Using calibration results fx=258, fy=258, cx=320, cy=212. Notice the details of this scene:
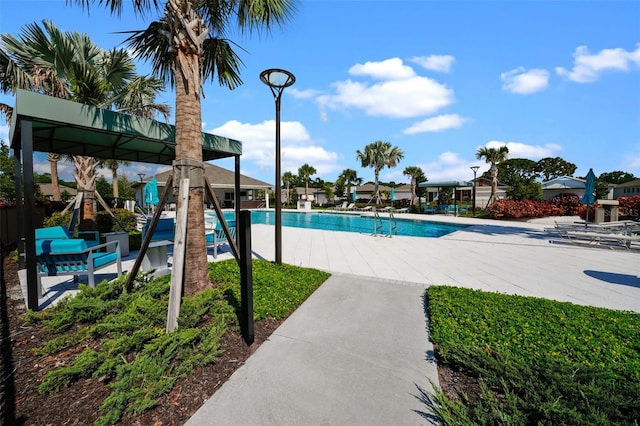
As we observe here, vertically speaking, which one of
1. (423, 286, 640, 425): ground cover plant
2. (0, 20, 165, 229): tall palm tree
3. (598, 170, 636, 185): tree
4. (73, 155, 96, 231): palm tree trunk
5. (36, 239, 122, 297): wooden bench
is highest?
(598, 170, 636, 185): tree

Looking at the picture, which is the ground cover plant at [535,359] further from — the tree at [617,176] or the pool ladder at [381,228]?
the tree at [617,176]

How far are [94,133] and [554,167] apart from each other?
95.5 m

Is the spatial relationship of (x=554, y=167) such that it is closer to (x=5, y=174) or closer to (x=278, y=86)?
(x=278, y=86)

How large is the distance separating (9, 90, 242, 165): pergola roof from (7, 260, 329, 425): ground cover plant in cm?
267

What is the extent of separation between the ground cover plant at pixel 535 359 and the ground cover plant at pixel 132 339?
7.45 feet

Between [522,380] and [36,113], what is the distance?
6760 mm

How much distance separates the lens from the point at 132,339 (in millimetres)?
2807

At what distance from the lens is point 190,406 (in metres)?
2.20

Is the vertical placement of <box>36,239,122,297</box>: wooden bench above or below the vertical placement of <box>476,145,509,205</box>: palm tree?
below

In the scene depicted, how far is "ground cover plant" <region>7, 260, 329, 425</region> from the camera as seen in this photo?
2221 millimetres

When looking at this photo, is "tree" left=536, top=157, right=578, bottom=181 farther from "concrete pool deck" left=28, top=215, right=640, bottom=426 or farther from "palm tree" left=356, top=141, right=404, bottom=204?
"concrete pool deck" left=28, top=215, right=640, bottom=426

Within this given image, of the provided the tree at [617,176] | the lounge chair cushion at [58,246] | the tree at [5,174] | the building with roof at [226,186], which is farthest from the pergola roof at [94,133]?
the tree at [617,176]

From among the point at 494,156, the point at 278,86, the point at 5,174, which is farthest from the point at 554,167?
the point at 5,174

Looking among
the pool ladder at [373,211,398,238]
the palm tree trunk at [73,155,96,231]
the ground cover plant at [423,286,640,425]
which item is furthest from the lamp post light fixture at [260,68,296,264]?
the palm tree trunk at [73,155,96,231]
